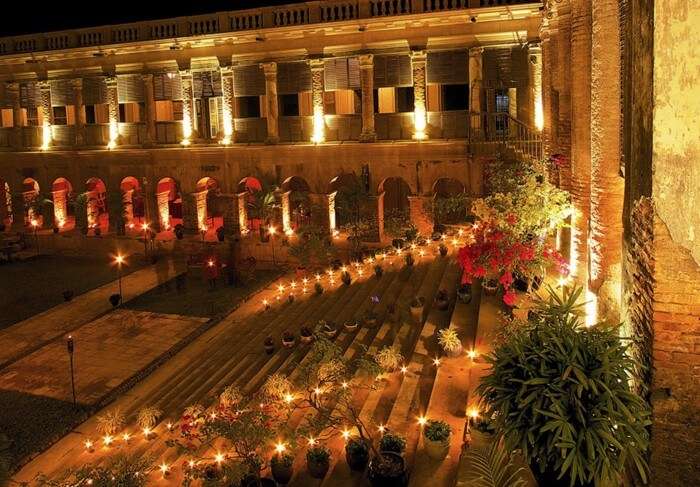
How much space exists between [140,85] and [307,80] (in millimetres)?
8151

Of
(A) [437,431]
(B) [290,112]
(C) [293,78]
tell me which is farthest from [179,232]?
(A) [437,431]

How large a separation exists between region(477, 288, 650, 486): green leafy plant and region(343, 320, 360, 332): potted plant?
8428mm

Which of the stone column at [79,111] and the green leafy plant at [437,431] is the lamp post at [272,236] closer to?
the stone column at [79,111]

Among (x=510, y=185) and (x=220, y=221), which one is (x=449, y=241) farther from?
(x=220, y=221)

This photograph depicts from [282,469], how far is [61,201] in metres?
26.7

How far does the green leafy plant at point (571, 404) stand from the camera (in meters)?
5.52

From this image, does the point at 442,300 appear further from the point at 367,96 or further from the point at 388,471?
the point at 367,96

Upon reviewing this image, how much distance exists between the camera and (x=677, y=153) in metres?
5.64

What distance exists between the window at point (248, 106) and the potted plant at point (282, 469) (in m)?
20.9

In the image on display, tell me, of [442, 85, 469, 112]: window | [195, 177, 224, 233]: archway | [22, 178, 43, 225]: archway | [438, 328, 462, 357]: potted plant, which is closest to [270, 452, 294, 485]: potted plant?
[438, 328, 462, 357]: potted plant

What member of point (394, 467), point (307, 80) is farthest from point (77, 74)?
point (394, 467)

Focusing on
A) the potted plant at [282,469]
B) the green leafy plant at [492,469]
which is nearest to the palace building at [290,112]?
the green leafy plant at [492,469]

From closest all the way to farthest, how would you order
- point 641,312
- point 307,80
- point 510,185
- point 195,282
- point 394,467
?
point 641,312, point 394,467, point 510,185, point 195,282, point 307,80

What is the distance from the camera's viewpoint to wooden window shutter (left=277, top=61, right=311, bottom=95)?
86.3 ft
